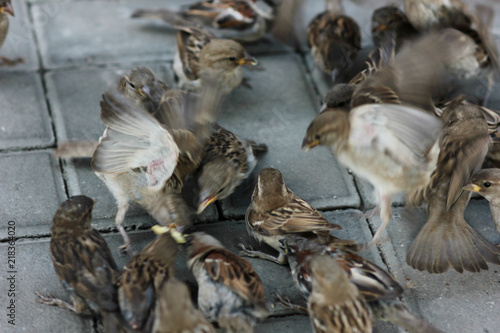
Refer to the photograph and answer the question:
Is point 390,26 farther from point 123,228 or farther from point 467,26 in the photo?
point 123,228

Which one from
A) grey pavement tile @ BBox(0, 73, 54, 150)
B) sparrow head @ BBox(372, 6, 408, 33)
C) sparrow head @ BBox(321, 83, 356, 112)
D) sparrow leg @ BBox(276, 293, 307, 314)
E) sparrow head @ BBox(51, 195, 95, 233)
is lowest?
sparrow leg @ BBox(276, 293, 307, 314)

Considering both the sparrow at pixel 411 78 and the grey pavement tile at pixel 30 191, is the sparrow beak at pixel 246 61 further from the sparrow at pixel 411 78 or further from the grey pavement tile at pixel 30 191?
the grey pavement tile at pixel 30 191

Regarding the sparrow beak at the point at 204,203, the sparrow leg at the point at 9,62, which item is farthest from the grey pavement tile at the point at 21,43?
the sparrow beak at the point at 204,203

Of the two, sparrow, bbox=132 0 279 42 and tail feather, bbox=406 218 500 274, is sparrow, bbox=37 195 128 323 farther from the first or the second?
sparrow, bbox=132 0 279 42

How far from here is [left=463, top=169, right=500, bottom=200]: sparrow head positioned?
3.89 m

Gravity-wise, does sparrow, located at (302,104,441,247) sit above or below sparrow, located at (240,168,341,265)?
above

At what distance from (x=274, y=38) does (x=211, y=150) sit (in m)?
2.05

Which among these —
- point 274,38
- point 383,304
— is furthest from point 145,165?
point 274,38

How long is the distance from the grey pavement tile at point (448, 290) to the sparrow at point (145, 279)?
139cm

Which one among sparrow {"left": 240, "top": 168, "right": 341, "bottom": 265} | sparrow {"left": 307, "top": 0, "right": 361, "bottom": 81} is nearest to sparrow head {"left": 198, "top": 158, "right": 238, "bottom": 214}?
sparrow {"left": 240, "top": 168, "right": 341, "bottom": 265}

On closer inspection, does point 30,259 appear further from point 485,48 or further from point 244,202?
point 485,48

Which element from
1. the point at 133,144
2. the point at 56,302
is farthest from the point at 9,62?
the point at 56,302

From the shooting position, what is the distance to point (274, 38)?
5789mm

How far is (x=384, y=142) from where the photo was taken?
11.6 feet
